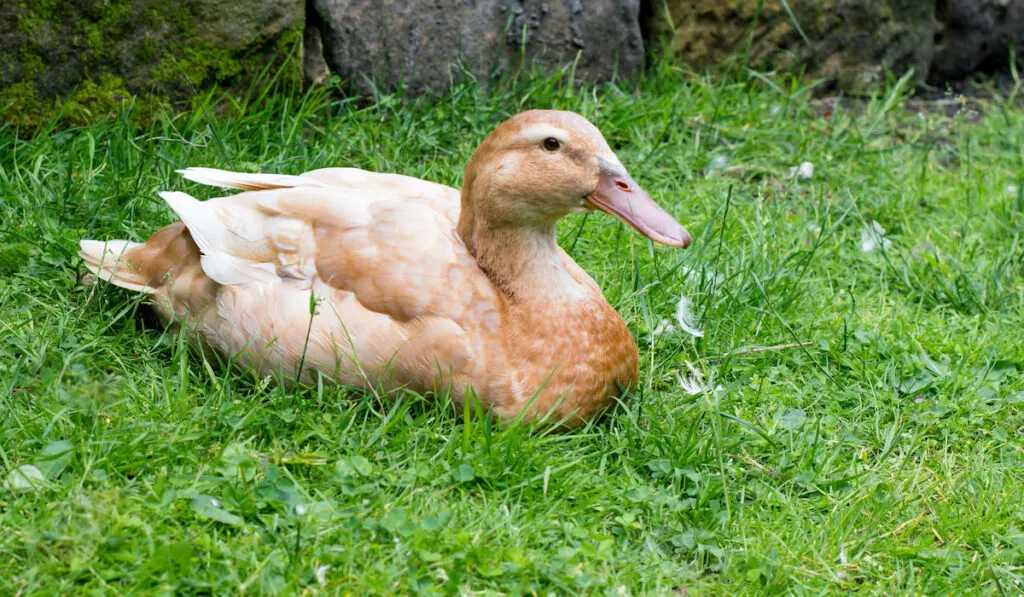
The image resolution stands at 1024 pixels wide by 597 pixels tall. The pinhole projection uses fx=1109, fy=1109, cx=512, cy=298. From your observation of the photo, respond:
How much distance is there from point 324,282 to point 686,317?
127 centimetres

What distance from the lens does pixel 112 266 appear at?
3445 millimetres

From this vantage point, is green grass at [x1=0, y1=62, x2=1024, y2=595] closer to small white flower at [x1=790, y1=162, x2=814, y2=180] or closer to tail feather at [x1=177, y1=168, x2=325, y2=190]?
small white flower at [x1=790, y1=162, x2=814, y2=180]

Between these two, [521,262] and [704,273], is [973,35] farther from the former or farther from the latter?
[521,262]

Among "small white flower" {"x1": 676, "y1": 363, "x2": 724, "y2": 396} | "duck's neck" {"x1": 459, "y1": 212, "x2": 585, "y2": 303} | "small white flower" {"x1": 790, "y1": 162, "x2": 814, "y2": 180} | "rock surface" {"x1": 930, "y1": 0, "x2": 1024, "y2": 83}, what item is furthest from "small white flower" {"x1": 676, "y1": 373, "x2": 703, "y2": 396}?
"rock surface" {"x1": 930, "y1": 0, "x2": 1024, "y2": 83}

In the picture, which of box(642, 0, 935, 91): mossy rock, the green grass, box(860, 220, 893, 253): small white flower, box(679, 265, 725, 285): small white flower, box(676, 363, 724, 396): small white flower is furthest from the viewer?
box(642, 0, 935, 91): mossy rock

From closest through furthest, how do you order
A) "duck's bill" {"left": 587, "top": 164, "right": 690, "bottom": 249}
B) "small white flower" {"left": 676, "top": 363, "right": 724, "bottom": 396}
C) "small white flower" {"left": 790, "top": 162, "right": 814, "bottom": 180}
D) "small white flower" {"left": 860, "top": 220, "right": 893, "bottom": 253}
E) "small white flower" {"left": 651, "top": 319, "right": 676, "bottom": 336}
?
"duck's bill" {"left": 587, "top": 164, "right": 690, "bottom": 249}, "small white flower" {"left": 676, "top": 363, "right": 724, "bottom": 396}, "small white flower" {"left": 651, "top": 319, "right": 676, "bottom": 336}, "small white flower" {"left": 860, "top": 220, "right": 893, "bottom": 253}, "small white flower" {"left": 790, "top": 162, "right": 814, "bottom": 180}

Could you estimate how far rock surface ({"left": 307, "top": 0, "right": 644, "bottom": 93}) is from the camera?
463cm

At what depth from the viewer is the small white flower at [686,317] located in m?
3.67

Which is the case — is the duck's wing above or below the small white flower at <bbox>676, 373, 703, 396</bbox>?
above

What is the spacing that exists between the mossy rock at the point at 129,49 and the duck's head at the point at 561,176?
5.52 ft

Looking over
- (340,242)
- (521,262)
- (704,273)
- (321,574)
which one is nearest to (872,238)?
(704,273)

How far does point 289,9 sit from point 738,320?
214cm

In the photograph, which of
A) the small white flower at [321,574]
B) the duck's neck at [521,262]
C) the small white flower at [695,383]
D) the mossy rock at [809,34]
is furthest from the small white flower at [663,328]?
the mossy rock at [809,34]

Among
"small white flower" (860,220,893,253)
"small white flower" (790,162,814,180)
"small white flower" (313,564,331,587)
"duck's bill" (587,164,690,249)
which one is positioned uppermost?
"duck's bill" (587,164,690,249)
